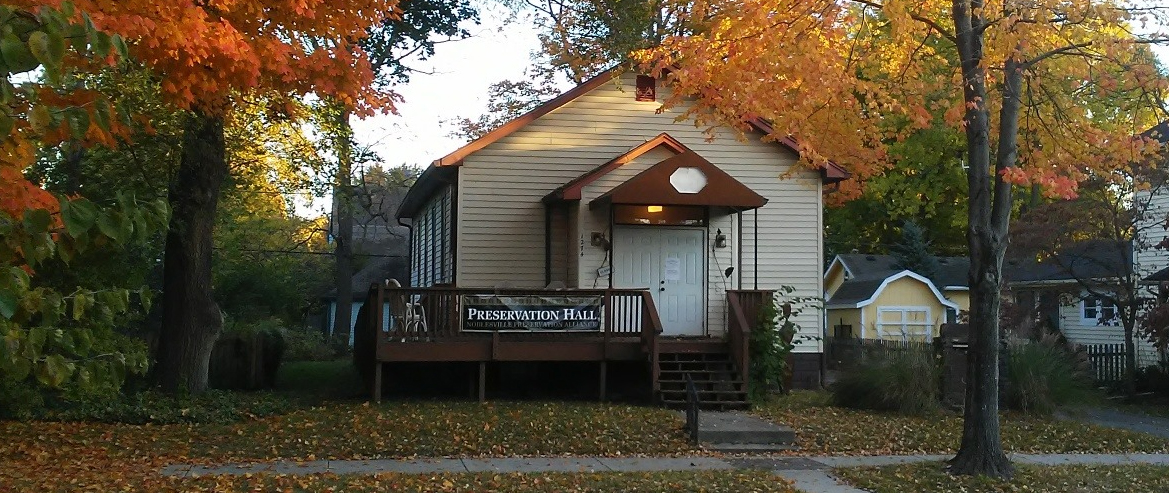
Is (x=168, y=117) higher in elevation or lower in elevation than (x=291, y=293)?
higher

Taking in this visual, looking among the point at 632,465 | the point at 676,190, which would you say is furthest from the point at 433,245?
the point at 632,465

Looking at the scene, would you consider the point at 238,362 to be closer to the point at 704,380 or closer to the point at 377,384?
the point at 377,384

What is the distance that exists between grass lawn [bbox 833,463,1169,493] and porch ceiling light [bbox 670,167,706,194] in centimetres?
672

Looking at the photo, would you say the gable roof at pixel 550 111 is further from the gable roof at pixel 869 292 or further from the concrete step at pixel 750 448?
the gable roof at pixel 869 292

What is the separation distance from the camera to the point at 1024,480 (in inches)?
410

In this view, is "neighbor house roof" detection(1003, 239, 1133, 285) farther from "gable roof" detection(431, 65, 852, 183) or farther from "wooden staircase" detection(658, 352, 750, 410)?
"wooden staircase" detection(658, 352, 750, 410)

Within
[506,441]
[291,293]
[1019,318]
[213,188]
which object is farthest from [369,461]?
[291,293]

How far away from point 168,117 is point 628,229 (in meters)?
7.66

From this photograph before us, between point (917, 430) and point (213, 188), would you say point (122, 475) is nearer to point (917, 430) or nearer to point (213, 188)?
point (213, 188)

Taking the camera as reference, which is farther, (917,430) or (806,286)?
(806,286)

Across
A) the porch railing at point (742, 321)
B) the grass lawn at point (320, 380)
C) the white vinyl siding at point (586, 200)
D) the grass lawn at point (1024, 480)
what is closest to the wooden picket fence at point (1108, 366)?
the white vinyl siding at point (586, 200)

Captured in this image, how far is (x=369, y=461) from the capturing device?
11328 millimetres

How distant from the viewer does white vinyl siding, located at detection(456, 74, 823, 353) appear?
18547mm

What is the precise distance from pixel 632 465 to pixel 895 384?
5.82 meters
